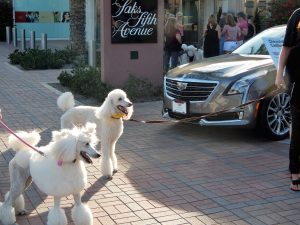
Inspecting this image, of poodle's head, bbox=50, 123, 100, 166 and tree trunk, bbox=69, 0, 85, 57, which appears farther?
tree trunk, bbox=69, 0, 85, 57

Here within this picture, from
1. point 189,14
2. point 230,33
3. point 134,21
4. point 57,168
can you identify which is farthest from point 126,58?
point 189,14

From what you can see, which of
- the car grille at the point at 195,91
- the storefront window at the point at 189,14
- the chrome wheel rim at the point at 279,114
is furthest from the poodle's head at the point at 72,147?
the storefront window at the point at 189,14

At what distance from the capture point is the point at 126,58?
38.2 ft

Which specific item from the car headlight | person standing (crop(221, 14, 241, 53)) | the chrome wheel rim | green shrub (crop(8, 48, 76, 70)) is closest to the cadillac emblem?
the car headlight

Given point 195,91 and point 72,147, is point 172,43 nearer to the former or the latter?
point 195,91

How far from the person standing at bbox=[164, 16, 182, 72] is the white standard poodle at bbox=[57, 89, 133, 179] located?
823cm

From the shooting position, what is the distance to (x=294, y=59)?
5.39 meters

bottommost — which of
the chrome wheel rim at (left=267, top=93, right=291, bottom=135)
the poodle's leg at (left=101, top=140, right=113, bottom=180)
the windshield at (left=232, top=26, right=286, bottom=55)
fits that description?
the poodle's leg at (left=101, top=140, right=113, bottom=180)

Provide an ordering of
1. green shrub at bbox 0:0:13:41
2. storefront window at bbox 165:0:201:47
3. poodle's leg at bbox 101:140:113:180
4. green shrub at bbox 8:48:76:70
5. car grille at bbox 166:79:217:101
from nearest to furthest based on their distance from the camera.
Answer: poodle's leg at bbox 101:140:113:180 → car grille at bbox 166:79:217:101 → green shrub at bbox 8:48:76:70 → storefront window at bbox 165:0:201:47 → green shrub at bbox 0:0:13:41

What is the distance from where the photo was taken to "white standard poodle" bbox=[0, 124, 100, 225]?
4.01m

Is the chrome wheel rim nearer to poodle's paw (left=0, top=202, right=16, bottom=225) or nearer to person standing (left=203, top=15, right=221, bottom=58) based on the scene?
poodle's paw (left=0, top=202, right=16, bottom=225)

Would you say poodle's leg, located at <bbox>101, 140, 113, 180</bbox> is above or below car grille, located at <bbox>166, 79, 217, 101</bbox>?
below

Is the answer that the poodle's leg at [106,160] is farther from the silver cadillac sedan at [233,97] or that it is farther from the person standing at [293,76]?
→ the person standing at [293,76]

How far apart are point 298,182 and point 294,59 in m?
1.37
